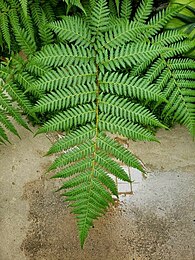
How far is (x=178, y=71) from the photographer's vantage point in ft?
10.9

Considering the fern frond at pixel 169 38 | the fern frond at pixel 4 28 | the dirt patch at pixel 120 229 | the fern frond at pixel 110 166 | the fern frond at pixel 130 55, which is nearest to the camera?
the fern frond at pixel 110 166

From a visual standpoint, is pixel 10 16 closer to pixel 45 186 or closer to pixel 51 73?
pixel 51 73

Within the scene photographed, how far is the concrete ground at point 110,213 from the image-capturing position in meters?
3.70

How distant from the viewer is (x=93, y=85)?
309 cm

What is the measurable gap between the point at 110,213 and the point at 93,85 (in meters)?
1.49

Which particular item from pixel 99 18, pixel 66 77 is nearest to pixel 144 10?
pixel 99 18

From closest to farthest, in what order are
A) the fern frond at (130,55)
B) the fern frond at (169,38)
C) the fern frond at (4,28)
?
the fern frond at (130,55)
the fern frond at (169,38)
the fern frond at (4,28)

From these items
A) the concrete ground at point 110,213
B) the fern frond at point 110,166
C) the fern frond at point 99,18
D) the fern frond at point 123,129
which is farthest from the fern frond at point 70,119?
the concrete ground at point 110,213

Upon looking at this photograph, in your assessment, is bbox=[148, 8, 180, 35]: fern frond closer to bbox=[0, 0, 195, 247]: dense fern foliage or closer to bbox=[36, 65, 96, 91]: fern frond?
bbox=[0, 0, 195, 247]: dense fern foliage

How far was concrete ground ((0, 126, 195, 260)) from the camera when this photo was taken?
146 inches

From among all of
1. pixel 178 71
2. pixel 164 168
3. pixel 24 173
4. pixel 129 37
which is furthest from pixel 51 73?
pixel 164 168

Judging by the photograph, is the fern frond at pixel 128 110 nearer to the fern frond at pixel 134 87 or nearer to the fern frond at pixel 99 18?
the fern frond at pixel 134 87

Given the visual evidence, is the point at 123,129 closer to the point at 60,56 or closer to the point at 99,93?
the point at 99,93

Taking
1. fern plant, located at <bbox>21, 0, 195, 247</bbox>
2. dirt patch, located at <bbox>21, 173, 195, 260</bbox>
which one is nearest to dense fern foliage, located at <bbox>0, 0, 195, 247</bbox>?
fern plant, located at <bbox>21, 0, 195, 247</bbox>
